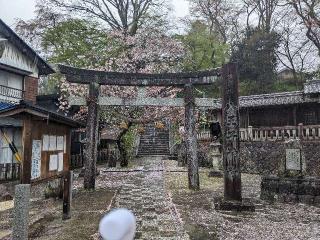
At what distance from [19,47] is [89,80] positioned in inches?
295

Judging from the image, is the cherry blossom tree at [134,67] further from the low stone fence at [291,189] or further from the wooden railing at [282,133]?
the low stone fence at [291,189]

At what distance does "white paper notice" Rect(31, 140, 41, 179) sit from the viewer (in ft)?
23.8

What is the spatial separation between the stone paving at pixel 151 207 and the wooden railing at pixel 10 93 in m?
7.85

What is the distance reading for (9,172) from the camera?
17.7 meters

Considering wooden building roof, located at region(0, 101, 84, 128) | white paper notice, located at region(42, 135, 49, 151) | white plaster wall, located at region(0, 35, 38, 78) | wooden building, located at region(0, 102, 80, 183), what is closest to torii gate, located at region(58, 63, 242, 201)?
wooden building, located at region(0, 102, 80, 183)

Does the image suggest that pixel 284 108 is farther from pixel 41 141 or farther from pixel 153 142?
pixel 41 141

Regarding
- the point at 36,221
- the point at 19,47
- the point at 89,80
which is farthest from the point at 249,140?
the point at 36,221

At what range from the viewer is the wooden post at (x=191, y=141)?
13875 millimetres

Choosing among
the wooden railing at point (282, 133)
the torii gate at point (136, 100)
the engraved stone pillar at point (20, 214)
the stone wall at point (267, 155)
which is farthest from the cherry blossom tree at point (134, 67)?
the engraved stone pillar at point (20, 214)

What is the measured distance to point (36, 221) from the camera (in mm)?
8797

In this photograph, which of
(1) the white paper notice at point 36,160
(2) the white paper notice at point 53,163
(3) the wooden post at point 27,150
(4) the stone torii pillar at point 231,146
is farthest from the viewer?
(4) the stone torii pillar at point 231,146

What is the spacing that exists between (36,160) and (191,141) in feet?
25.4

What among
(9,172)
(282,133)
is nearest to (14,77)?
(9,172)

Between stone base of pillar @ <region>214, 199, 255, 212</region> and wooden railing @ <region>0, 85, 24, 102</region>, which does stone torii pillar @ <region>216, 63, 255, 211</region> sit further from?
wooden railing @ <region>0, 85, 24, 102</region>
